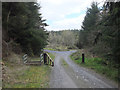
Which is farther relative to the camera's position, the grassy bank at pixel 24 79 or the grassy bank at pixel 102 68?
the grassy bank at pixel 102 68

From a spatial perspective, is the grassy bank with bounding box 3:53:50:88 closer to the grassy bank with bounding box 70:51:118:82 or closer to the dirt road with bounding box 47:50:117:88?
the dirt road with bounding box 47:50:117:88

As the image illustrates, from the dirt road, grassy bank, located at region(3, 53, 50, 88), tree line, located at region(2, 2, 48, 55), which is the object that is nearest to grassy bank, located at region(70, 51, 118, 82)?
Result: the dirt road

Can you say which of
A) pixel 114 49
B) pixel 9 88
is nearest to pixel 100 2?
pixel 114 49

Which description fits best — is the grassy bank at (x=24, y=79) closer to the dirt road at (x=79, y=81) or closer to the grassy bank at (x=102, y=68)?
the dirt road at (x=79, y=81)

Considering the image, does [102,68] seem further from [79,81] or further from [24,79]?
[24,79]

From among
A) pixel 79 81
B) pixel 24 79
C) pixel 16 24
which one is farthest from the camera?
pixel 16 24

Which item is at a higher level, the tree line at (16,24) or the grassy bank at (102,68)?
the tree line at (16,24)

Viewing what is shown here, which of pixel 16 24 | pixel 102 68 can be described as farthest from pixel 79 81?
pixel 16 24

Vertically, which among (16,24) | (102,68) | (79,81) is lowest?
(79,81)

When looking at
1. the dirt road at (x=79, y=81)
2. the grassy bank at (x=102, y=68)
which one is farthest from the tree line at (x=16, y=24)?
the grassy bank at (x=102, y=68)

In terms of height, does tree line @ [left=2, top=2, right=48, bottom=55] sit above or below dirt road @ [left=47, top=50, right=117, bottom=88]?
above

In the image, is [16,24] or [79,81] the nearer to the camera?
[79,81]

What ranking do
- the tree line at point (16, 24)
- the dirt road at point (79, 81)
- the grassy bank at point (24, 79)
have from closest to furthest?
the dirt road at point (79, 81), the grassy bank at point (24, 79), the tree line at point (16, 24)

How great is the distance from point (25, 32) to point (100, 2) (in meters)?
10.9
